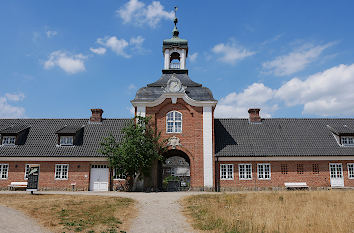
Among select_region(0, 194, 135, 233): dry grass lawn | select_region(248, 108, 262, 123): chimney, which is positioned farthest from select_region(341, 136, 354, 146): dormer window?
select_region(0, 194, 135, 233): dry grass lawn

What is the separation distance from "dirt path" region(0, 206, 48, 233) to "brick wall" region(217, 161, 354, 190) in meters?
15.9

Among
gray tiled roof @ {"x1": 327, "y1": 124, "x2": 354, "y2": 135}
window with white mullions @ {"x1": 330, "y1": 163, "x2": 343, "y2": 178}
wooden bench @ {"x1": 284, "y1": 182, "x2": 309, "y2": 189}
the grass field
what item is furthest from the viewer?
gray tiled roof @ {"x1": 327, "y1": 124, "x2": 354, "y2": 135}

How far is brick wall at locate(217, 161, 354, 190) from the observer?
Result: 24.3 m

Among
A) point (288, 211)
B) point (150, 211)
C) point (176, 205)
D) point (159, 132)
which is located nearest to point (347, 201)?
point (288, 211)

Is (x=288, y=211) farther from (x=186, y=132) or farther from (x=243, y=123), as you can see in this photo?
(x=243, y=123)

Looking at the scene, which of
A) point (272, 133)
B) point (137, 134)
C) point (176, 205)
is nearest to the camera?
point (176, 205)

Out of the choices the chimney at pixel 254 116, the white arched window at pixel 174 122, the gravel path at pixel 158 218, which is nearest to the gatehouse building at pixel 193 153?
the white arched window at pixel 174 122

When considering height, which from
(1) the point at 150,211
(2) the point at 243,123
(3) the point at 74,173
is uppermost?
(2) the point at 243,123

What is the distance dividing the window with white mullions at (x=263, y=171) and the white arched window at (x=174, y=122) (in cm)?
731

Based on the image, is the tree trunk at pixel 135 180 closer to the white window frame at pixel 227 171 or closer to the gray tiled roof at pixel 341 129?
the white window frame at pixel 227 171

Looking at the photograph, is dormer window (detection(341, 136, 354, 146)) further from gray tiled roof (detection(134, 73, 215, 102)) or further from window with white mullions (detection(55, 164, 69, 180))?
window with white mullions (detection(55, 164, 69, 180))

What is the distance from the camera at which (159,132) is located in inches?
959

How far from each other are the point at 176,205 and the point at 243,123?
1458 cm

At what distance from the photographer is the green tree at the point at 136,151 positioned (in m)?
22.1
